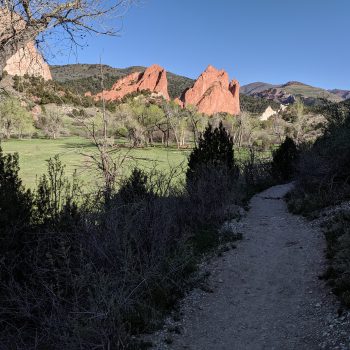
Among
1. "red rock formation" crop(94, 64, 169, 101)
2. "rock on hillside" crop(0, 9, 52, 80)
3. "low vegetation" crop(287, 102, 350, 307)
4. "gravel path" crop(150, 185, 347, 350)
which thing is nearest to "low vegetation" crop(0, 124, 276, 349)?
"gravel path" crop(150, 185, 347, 350)

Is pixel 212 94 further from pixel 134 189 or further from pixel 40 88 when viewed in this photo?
pixel 40 88

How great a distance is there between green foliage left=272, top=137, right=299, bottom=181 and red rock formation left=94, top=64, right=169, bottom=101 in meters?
123

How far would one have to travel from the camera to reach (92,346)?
16.5 feet

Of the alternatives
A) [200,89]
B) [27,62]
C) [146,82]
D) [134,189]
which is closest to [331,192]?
[134,189]

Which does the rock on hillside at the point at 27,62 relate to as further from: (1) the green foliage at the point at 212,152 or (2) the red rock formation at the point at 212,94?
→ (2) the red rock formation at the point at 212,94

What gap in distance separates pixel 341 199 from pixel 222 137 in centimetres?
659

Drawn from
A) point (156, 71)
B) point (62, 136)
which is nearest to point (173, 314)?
point (62, 136)

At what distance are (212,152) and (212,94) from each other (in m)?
165

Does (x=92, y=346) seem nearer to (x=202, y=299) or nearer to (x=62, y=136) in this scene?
(x=202, y=299)

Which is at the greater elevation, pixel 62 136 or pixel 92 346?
pixel 62 136

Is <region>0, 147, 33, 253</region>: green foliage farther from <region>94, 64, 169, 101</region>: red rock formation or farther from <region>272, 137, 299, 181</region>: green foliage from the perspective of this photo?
<region>94, 64, 169, 101</region>: red rock formation

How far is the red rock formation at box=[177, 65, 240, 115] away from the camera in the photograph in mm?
174375

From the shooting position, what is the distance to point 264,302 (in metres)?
7.15

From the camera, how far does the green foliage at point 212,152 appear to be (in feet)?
55.8
